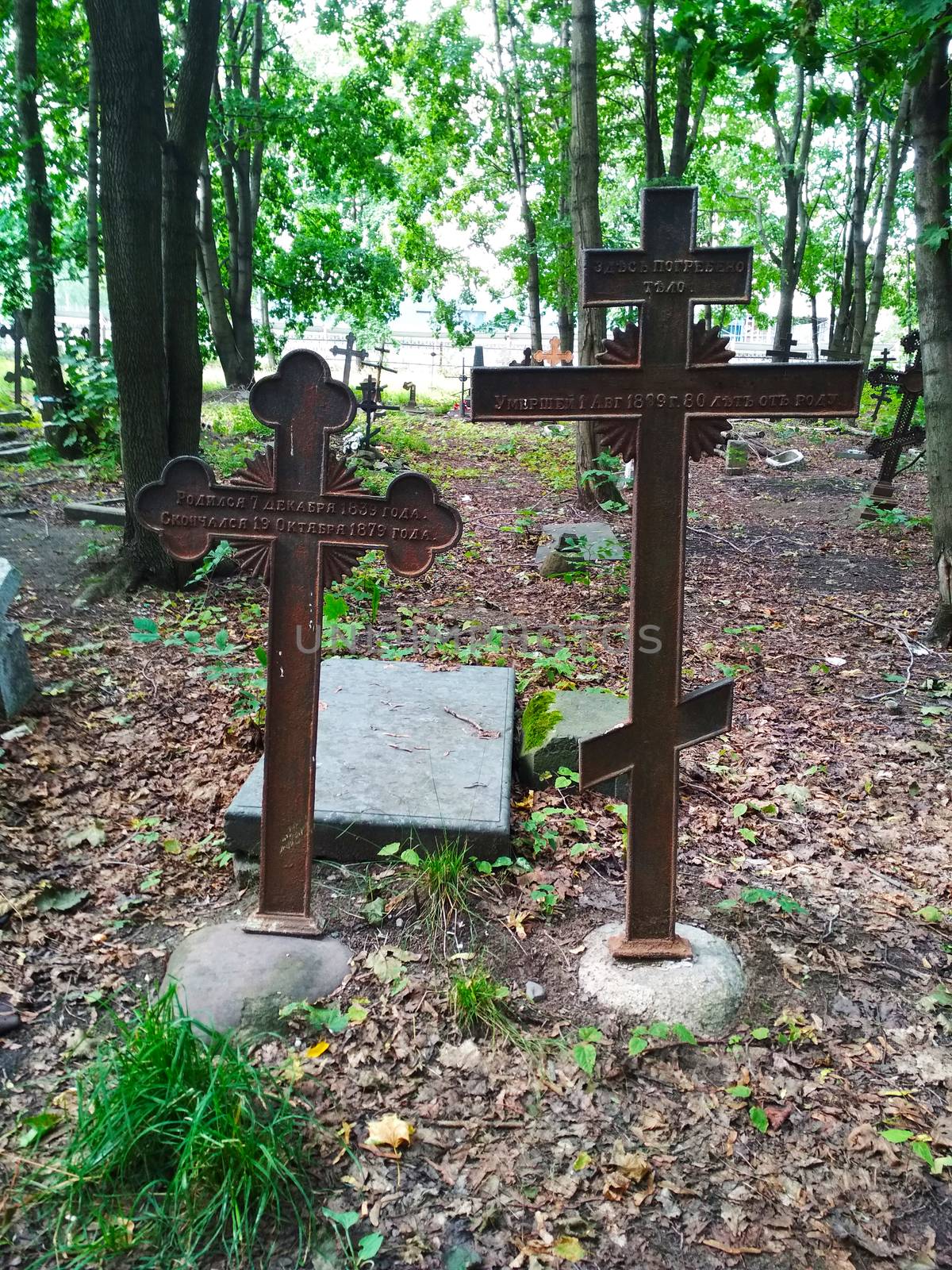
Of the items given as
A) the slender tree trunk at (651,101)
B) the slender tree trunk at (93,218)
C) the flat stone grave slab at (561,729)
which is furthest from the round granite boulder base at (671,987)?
the slender tree trunk at (651,101)

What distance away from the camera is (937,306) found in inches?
217

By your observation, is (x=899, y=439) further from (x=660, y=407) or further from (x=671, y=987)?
(x=671, y=987)

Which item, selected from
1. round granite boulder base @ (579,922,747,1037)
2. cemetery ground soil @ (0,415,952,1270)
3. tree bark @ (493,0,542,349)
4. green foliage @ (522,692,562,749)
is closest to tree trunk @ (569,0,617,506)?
cemetery ground soil @ (0,415,952,1270)

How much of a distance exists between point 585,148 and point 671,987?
778 centimetres

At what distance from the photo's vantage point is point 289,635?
2666 mm

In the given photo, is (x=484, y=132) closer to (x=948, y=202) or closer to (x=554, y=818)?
(x=948, y=202)

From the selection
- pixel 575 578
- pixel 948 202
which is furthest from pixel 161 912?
pixel 948 202

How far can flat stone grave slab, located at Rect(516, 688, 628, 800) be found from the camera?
371cm

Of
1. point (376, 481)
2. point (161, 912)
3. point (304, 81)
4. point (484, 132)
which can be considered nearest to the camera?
point (161, 912)

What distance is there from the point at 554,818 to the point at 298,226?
936 inches

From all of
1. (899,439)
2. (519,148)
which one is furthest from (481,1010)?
(519,148)

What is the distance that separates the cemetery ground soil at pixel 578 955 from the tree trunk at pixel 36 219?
23.3 ft

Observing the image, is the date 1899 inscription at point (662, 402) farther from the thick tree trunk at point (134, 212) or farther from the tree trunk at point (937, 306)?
the thick tree trunk at point (134, 212)

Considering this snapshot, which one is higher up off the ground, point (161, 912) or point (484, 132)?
point (484, 132)
